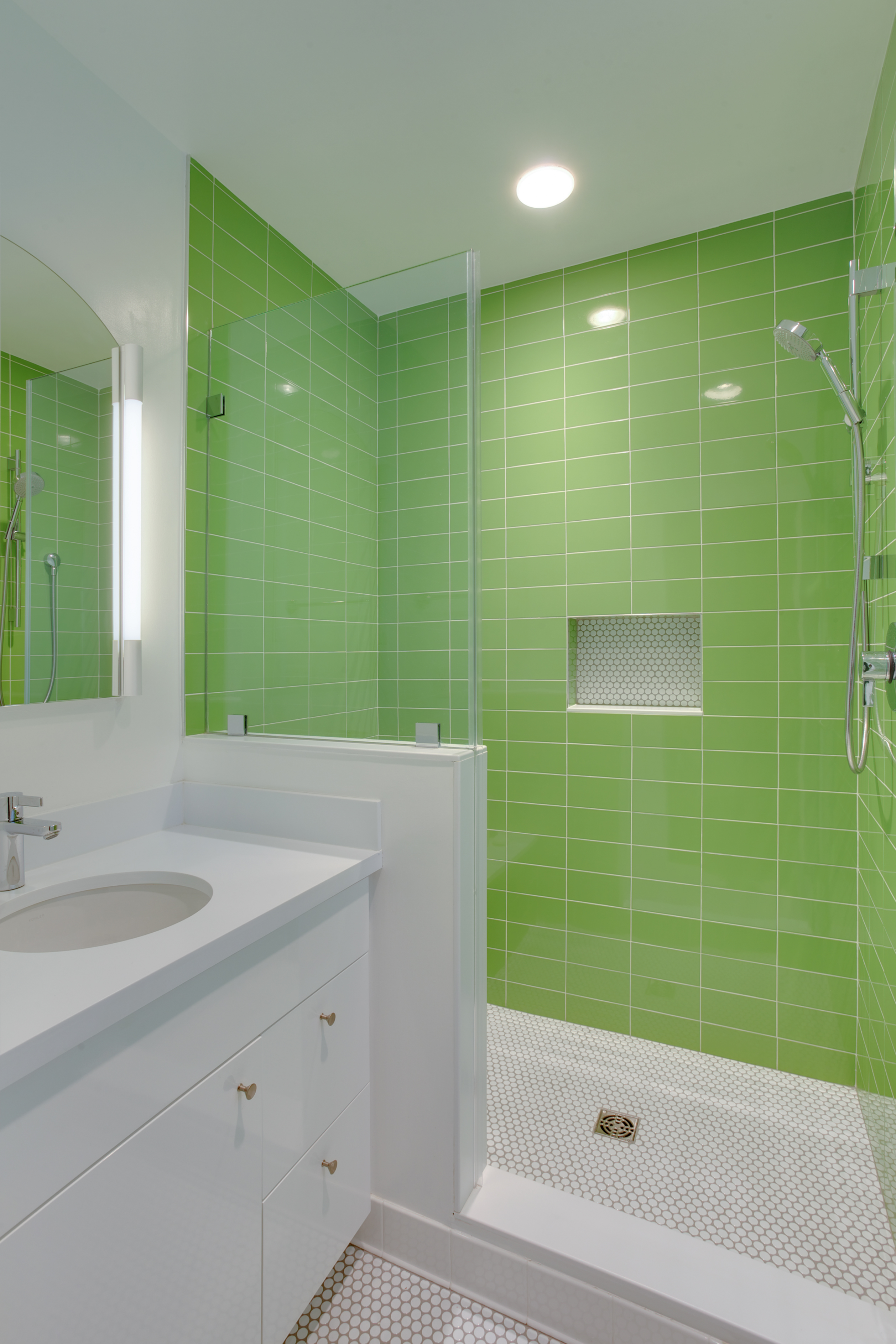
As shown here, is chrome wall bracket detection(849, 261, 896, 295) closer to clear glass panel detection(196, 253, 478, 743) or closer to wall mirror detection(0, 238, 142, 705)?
clear glass panel detection(196, 253, 478, 743)

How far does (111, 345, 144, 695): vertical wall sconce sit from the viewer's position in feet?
4.90

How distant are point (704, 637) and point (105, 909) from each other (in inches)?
71.1

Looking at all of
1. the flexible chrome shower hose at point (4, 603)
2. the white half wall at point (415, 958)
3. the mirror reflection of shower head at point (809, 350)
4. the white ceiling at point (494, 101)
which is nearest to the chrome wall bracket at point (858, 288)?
the mirror reflection of shower head at point (809, 350)

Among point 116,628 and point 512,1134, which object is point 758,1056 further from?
point 116,628

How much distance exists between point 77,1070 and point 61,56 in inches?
77.7

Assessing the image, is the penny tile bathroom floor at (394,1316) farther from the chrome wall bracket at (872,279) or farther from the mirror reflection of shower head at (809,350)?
the chrome wall bracket at (872,279)

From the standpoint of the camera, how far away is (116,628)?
1505 millimetres

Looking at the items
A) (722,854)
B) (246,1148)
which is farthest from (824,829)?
(246,1148)

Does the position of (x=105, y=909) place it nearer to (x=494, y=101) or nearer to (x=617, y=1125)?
(x=617, y=1125)

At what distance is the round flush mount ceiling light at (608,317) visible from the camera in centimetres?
218

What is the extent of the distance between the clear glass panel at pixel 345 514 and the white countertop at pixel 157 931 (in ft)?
0.99

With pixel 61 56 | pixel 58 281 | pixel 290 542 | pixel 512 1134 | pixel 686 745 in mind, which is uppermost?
pixel 61 56

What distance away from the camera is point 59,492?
1.35m

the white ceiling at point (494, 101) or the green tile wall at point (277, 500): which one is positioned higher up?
the white ceiling at point (494, 101)
